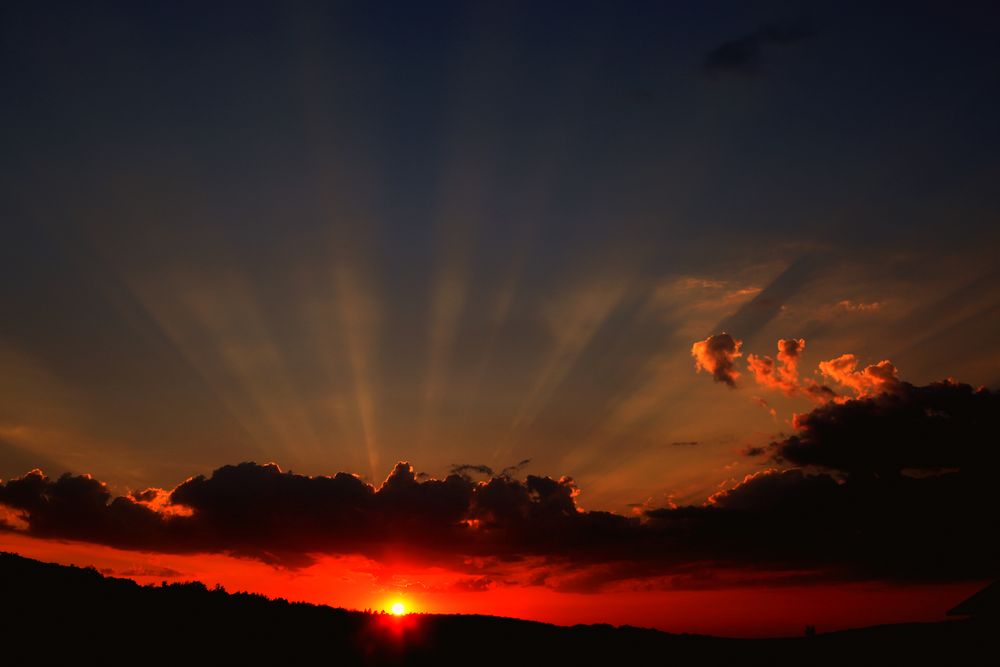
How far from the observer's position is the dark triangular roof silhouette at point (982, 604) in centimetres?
5281

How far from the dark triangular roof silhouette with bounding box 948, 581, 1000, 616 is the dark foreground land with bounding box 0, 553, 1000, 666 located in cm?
116

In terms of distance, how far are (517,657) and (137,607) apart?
893 inches

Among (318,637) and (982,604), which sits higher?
(982,604)

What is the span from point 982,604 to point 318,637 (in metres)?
45.8

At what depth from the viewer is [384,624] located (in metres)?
51.8

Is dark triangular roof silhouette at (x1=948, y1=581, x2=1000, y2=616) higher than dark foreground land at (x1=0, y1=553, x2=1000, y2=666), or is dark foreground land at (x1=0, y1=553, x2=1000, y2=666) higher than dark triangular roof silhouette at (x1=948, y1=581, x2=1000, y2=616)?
dark triangular roof silhouette at (x1=948, y1=581, x2=1000, y2=616)

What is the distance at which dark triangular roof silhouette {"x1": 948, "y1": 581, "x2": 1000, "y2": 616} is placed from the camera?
52.8 meters

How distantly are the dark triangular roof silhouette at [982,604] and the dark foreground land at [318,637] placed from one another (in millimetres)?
1158

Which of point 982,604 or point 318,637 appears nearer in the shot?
point 318,637

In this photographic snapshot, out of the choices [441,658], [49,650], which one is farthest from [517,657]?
[49,650]

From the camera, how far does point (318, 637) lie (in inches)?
1788

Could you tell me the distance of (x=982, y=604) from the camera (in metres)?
53.4

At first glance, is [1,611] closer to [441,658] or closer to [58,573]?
[58,573]

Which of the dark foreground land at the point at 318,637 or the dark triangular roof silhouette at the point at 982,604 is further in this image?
the dark triangular roof silhouette at the point at 982,604
